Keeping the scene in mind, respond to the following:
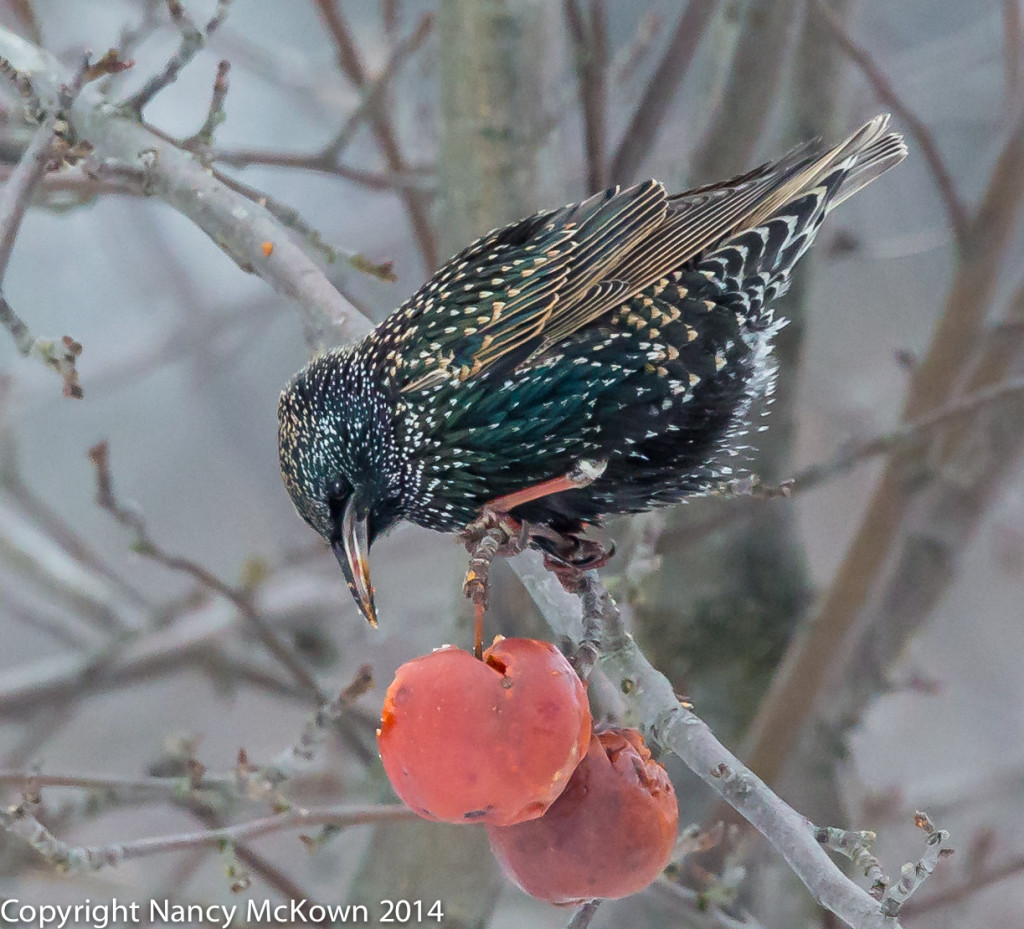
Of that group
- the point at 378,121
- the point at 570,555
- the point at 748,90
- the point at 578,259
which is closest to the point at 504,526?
the point at 570,555

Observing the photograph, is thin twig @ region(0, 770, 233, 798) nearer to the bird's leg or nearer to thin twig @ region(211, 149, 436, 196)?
the bird's leg

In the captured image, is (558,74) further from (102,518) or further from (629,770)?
(102,518)

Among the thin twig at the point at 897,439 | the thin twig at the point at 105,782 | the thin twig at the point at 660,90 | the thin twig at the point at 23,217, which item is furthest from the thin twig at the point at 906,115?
the thin twig at the point at 105,782

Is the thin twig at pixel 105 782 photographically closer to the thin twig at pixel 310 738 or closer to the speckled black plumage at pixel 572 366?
the thin twig at pixel 310 738

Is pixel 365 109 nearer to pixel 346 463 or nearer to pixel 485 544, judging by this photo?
pixel 346 463

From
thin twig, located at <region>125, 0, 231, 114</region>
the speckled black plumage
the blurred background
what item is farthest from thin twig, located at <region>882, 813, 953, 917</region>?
thin twig, located at <region>125, 0, 231, 114</region>

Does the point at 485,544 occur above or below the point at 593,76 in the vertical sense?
below
